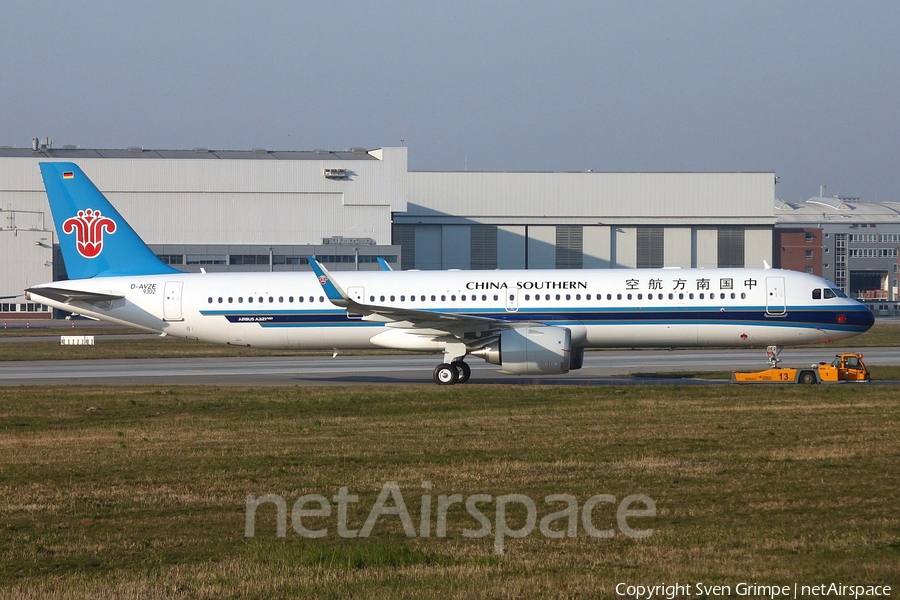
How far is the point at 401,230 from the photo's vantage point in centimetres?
9381

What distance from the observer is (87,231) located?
3369cm

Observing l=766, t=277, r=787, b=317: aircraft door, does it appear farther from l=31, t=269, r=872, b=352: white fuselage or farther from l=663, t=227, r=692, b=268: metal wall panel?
l=663, t=227, r=692, b=268: metal wall panel

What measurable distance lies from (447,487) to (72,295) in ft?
76.1

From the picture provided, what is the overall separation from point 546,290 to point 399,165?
57.3 metres

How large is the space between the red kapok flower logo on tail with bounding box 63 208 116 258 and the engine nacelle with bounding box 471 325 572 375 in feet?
48.0

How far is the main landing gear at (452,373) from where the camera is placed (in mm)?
29469

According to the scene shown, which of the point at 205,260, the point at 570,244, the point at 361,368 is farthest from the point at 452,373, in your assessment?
the point at 570,244

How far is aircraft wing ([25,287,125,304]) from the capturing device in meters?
32.5

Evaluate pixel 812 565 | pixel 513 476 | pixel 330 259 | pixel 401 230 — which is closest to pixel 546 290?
pixel 513 476

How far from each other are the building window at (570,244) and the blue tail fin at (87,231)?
63.1 meters

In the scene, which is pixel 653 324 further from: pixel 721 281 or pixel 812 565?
pixel 812 565

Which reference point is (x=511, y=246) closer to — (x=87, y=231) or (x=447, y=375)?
(x=87, y=231)

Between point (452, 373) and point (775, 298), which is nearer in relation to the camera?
point (452, 373)

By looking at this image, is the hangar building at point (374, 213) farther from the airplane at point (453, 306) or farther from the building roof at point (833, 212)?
the building roof at point (833, 212)
